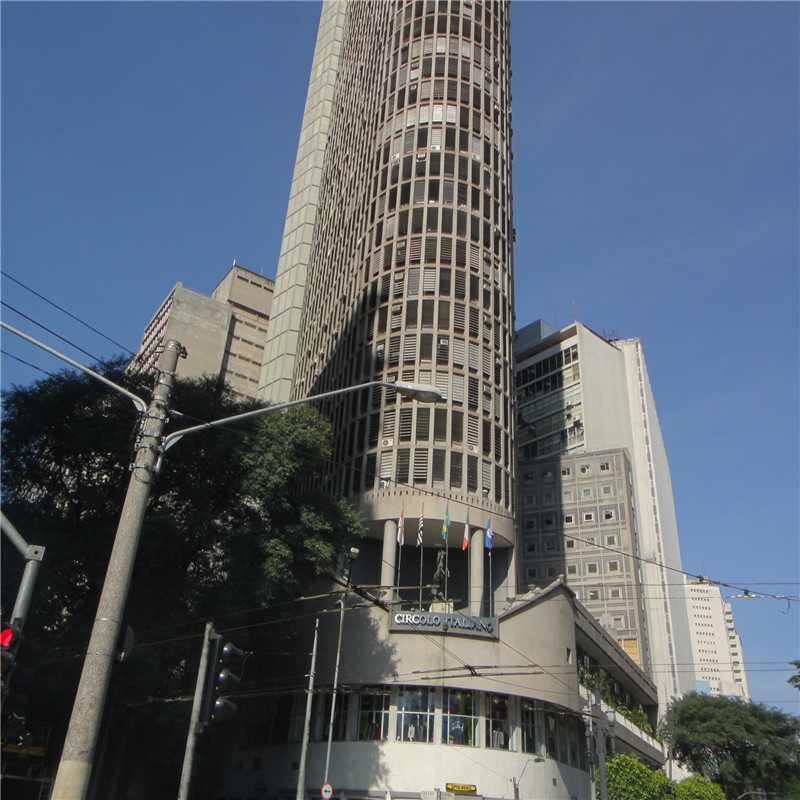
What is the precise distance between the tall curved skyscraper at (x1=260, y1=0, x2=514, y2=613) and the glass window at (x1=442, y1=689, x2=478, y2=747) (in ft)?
17.7

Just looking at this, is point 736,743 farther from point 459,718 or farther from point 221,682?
point 221,682

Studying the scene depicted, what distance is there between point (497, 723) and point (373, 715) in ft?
19.5

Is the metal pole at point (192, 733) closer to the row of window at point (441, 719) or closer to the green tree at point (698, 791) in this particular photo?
the row of window at point (441, 719)

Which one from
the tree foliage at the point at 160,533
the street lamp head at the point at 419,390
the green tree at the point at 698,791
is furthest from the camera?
the green tree at the point at 698,791

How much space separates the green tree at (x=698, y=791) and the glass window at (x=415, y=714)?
19005 millimetres

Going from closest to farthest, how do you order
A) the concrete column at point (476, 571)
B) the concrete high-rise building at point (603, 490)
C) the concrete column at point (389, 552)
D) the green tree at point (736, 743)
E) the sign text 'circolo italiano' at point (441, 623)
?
the sign text 'circolo italiano' at point (441, 623), the concrete column at point (476, 571), the concrete column at point (389, 552), the green tree at point (736, 743), the concrete high-rise building at point (603, 490)

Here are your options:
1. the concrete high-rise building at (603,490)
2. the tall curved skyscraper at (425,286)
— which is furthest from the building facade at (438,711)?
the concrete high-rise building at (603,490)

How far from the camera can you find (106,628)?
1200cm

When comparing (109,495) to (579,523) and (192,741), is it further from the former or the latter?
(579,523)

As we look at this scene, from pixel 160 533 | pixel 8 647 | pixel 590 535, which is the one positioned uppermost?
pixel 590 535

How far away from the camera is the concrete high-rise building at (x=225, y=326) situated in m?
97.9

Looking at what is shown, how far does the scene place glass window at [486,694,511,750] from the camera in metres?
37.0

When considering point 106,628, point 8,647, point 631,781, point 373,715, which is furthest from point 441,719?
point 8,647

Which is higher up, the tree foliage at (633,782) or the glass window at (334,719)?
the glass window at (334,719)
